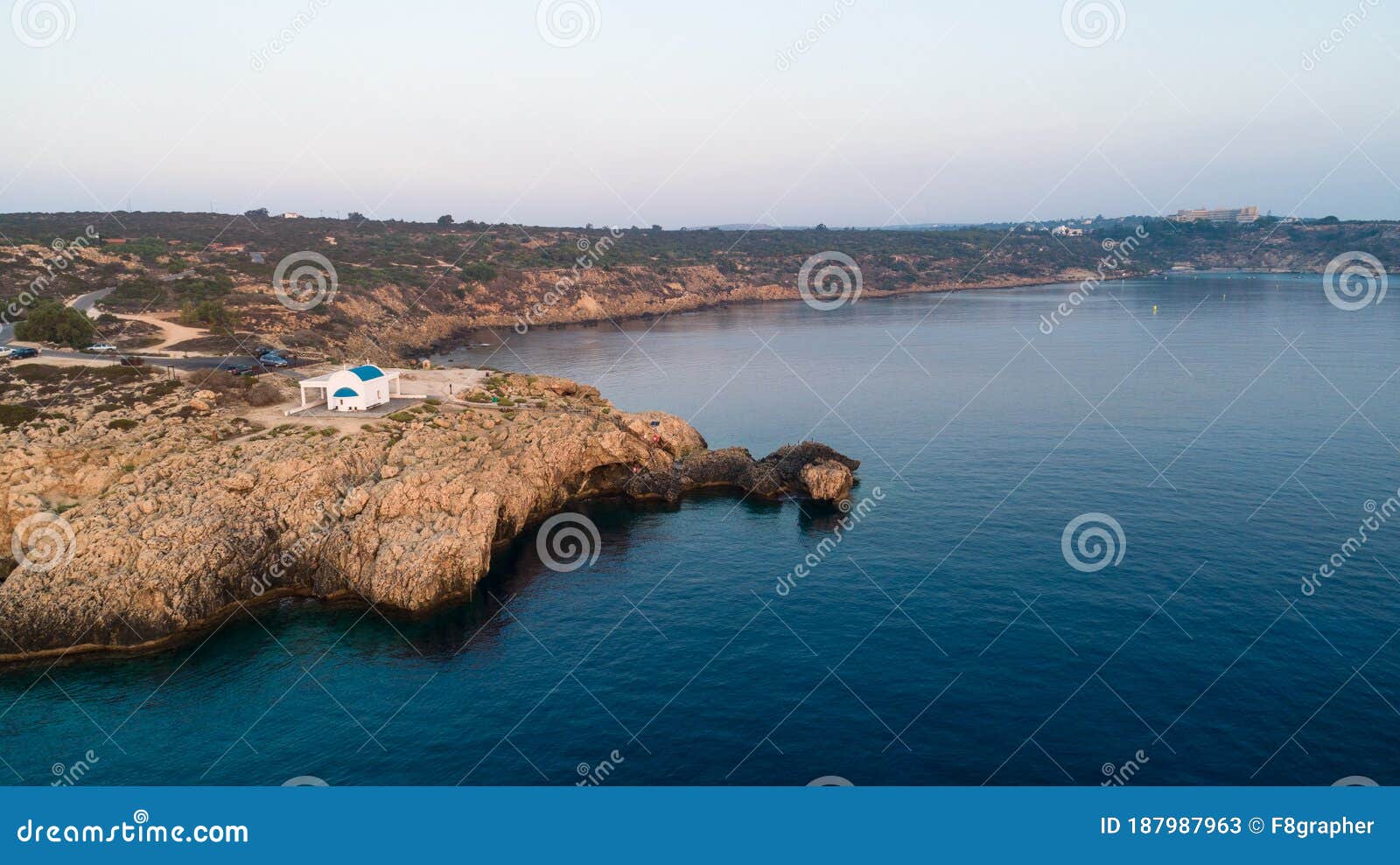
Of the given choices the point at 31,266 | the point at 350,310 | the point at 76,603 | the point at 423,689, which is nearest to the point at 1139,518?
the point at 423,689

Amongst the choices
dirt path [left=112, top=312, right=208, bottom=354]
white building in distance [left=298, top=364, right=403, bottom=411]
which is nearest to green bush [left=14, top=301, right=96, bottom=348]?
dirt path [left=112, top=312, right=208, bottom=354]

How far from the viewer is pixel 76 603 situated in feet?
122

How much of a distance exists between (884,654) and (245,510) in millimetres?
32690

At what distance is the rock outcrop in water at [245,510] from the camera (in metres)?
37.8

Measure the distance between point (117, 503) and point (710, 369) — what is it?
70050 millimetres

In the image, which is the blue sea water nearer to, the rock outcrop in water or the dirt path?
the rock outcrop in water

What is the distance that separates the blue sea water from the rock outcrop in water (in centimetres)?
217

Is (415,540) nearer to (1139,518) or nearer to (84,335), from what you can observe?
(1139,518)

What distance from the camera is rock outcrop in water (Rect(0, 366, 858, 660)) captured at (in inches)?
1486

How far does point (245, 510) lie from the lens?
43.1 meters

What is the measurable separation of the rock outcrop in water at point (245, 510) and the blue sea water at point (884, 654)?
2.17 m

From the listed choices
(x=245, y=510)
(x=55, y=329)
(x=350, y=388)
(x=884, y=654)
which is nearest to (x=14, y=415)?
(x=245, y=510)

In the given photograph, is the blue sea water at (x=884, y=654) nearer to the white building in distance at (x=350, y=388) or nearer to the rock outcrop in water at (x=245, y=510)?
the rock outcrop in water at (x=245, y=510)

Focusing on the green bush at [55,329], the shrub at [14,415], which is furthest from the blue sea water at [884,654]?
the green bush at [55,329]
